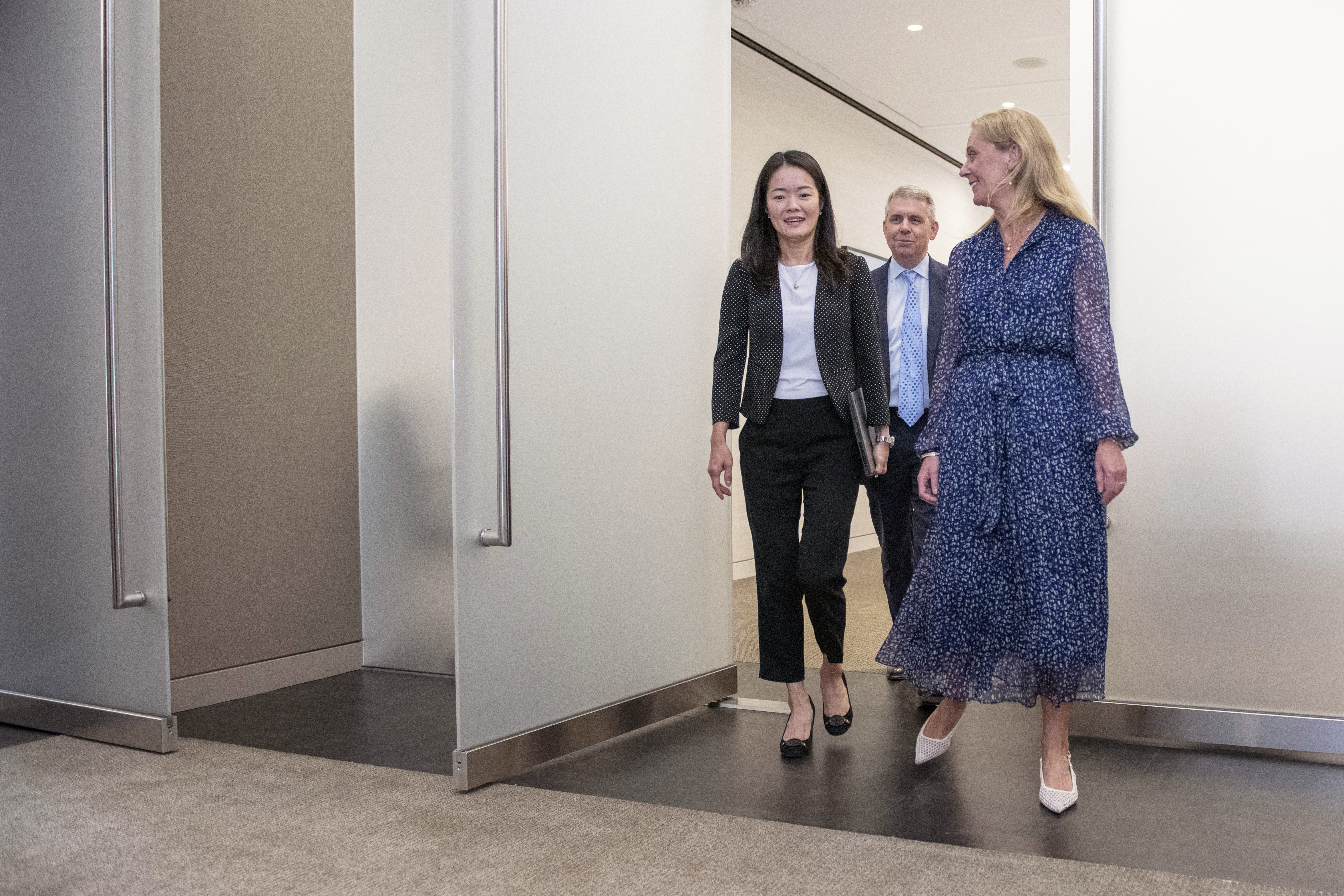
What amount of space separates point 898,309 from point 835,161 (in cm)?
489

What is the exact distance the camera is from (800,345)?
2855 millimetres

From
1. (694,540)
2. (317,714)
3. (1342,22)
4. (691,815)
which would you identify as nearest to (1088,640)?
(691,815)

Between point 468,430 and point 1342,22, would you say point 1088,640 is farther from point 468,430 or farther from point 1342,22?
point 1342,22

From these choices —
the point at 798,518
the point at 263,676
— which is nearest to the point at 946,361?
the point at 798,518

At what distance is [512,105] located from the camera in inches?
102

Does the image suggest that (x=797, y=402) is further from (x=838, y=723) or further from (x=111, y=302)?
(x=111, y=302)

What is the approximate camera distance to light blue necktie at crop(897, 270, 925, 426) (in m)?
3.33

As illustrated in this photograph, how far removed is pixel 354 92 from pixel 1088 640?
3155mm

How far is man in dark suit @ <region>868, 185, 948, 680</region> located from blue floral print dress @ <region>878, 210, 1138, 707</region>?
910 millimetres

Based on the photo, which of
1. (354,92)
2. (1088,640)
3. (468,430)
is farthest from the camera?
(354,92)

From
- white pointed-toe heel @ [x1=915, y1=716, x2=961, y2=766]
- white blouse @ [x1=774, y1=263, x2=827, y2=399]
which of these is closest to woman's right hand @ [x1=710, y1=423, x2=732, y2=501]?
white blouse @ [x1=774, y1=263, x2=827, y2=399]

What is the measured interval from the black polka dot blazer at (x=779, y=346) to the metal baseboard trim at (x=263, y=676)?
1800 millimetres

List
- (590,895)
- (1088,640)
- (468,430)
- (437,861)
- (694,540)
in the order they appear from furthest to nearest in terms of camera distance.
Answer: (694,540) < (468,430) < (1088,640) < (437,861) < (590,895)

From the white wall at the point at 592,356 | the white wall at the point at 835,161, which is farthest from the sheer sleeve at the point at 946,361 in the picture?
the white wall at the point at 835,161
